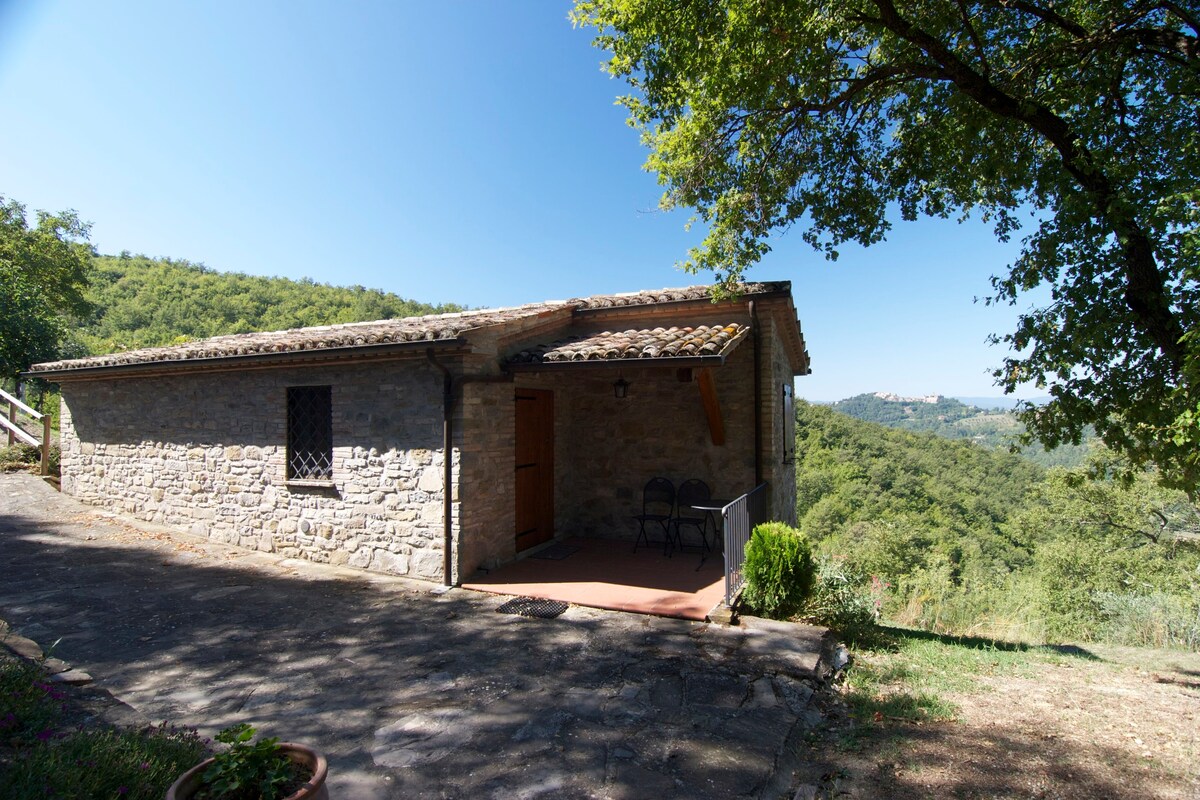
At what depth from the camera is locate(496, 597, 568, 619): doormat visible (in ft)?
19.4

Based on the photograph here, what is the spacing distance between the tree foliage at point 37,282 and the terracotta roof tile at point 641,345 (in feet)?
54.2

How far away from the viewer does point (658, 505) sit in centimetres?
868

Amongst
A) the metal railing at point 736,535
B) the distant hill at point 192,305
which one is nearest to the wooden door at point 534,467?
the metal railing at point 736,535

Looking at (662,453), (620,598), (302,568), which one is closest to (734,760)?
(620,598)

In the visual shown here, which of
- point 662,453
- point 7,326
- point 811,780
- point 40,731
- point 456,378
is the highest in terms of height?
point 7,326

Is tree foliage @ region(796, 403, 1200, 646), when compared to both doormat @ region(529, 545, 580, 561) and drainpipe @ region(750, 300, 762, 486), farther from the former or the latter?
doormat @ region(529, 545, 580, 561)

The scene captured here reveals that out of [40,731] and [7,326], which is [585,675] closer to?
[40,731]

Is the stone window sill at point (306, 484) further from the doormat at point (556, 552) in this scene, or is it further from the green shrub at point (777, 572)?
the green shrub at point (777, 572)

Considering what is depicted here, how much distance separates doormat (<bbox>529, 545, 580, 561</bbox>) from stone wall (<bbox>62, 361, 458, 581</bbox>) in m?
1.58

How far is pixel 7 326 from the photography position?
16.2 meters

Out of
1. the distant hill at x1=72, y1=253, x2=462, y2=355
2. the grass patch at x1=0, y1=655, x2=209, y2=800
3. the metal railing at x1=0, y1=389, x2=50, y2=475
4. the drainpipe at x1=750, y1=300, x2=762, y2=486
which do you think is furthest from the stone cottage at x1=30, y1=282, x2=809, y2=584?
the distant hill at x1=72, y1=253, x2=462, y2=355

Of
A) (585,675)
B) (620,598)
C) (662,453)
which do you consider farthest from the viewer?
(662,453)

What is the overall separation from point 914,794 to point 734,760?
3.18ft

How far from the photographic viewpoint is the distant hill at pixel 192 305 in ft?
103
